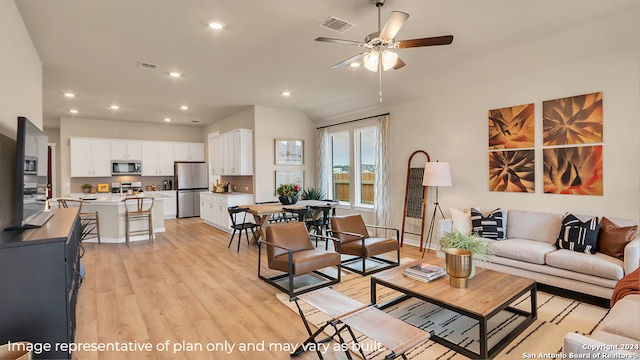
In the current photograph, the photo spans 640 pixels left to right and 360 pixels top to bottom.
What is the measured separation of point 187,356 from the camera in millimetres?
2385

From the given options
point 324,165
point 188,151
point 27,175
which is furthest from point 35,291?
point 188,151

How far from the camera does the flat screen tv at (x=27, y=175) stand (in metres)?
2.22

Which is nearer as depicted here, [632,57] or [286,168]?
[632,57]

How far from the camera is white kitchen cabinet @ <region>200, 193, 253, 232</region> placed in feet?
23.3

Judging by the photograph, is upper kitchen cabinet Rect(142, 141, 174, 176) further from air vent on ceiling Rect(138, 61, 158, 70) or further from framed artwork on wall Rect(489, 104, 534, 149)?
framed artwork on wall Rect(489, 104, 534, 149)

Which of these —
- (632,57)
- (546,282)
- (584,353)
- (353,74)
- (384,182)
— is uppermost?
(353,74)

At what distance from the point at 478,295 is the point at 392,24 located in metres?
2.26

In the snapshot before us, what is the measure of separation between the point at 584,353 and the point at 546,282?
230 cm

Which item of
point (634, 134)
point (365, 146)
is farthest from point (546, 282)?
point (365, 146)

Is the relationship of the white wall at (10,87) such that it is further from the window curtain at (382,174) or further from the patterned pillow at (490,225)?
the window curtain at (382,174)

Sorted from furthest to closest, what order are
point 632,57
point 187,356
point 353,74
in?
1. point 353,74
2. point 632,57
3. point 187,356

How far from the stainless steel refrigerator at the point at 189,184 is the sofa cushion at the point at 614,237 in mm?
9266

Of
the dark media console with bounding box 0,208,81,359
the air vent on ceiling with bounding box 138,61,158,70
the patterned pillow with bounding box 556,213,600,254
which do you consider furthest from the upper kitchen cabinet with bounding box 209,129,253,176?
the patterned pillow with bounding box 556,213,600,254

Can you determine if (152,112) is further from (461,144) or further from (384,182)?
(461,144)
